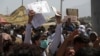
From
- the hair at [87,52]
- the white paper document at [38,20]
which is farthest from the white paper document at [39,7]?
the hair at [87,52]

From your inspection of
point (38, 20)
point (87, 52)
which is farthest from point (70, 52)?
point (87, 52)

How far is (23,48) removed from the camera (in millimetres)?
3695

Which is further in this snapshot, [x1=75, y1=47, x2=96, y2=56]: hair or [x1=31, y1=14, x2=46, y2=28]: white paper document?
[x1=31, y1=14, x2=46, y2=28]: white paper document

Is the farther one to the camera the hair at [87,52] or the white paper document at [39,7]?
the white paper document at [39,7]

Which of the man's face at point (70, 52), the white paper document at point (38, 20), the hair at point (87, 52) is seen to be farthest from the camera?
the white paper document at point (38, 20)

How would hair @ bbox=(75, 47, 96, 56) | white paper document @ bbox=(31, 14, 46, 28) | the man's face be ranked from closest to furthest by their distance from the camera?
hair @ bbox=(75, 47, 96, 56) → the man's face → white paper document @ bbox=(31, 14, 46, 28)

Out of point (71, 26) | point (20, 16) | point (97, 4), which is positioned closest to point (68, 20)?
point (71, 26)

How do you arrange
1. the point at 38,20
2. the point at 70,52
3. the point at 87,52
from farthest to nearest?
the point at 38,20
the point at 70,52
the point at 87,52

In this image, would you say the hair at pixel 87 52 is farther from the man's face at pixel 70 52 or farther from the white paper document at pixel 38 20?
the white paper document at pixel 38 20

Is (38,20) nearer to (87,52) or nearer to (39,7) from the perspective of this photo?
(39,7)

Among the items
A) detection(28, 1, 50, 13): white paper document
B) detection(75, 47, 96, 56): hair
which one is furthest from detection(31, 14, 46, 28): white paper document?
detection(75, 47, 96, 56): hair

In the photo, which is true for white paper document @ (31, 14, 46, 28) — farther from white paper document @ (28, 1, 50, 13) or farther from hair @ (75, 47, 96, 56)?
hair @ (75, 47, 96, 56)

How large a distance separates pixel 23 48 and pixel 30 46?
9 cm

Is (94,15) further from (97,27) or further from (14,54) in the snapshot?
(14,54)
